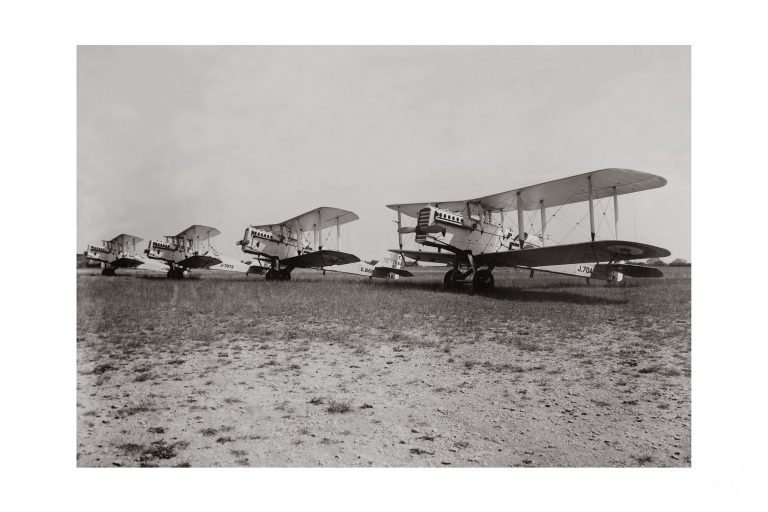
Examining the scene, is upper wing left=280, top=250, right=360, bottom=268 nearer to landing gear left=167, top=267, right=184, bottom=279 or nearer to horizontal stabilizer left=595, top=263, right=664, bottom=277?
landing gear left=167, top=267, right=184, bottom=279

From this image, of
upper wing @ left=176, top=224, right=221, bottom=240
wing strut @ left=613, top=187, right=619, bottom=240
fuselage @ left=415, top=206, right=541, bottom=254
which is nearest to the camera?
wing strut @ left=613, top=187, right=619, bottom=240

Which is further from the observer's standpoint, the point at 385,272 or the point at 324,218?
the point at 385,272

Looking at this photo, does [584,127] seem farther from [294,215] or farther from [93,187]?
[93,187]

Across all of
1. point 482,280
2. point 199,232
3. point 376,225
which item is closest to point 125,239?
point 199,232

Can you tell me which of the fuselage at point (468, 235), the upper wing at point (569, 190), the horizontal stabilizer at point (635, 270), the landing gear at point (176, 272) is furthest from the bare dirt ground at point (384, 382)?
the landing gear at point (176, 272)

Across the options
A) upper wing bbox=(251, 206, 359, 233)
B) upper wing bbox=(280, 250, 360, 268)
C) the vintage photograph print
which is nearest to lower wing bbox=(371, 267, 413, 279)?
upper wing bbox=(280, 250, 360, 268)

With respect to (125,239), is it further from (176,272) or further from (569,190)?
(569,190)
